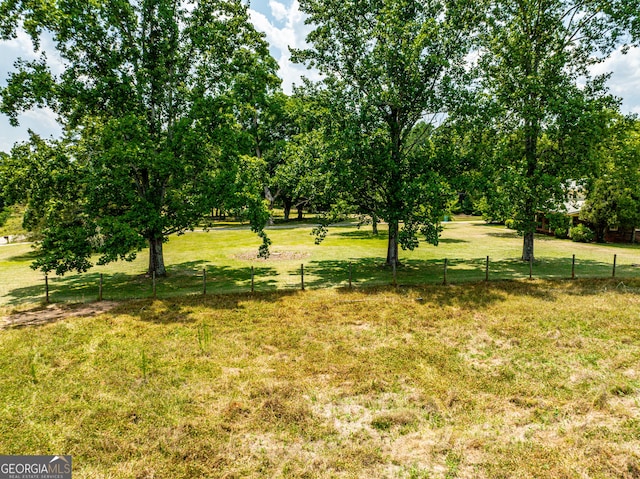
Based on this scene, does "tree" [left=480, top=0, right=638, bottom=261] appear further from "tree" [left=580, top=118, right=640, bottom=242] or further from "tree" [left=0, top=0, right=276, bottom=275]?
"tree" [left=0, top=0, right=276, bottom=275]

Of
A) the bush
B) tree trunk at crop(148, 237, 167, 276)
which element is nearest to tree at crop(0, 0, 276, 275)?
tree trunk at crop(148, 237, 167, 276)

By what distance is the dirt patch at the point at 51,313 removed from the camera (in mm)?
14164

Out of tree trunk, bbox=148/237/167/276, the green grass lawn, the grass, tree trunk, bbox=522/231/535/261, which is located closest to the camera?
the grass

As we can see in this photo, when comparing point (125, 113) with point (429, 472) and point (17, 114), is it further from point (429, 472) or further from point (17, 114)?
point (429, 472)

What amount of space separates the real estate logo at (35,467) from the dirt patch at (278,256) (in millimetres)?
21670

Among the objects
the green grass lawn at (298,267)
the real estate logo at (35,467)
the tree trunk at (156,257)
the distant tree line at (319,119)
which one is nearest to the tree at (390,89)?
the distant tree line at (319,119)

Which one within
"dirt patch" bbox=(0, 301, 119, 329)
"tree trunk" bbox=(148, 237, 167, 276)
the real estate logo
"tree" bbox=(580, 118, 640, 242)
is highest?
"tree" bbox=(580, 118, 640, 242)

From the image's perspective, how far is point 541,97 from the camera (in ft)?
78.8

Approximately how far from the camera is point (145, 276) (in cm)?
2286

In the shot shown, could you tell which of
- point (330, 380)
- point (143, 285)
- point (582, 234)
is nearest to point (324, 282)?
point (143, 285)

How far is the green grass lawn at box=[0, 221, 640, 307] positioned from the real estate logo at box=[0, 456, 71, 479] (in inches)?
460

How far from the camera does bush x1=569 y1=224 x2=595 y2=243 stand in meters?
36.9

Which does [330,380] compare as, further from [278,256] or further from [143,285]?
[278,256]

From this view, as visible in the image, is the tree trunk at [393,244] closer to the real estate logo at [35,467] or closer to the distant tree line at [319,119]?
the distant tree line at [319,119]
